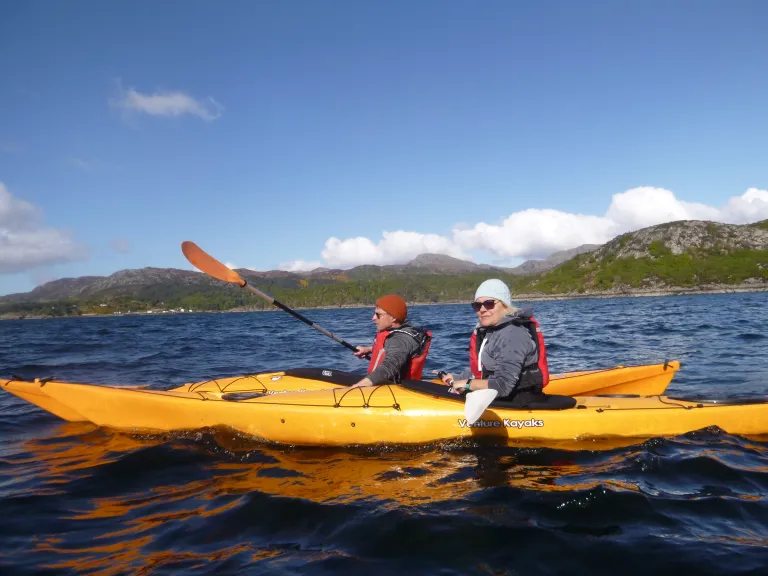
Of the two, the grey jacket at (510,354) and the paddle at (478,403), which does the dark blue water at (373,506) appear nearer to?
the paddle at (478,403)

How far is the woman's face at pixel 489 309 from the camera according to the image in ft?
17.9

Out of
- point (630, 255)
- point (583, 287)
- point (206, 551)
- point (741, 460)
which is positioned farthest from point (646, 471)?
point (630, 255)

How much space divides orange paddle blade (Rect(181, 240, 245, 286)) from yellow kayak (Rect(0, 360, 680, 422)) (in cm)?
235

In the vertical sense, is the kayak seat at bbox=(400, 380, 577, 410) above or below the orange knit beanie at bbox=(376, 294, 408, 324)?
below

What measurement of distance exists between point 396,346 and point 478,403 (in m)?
1.51

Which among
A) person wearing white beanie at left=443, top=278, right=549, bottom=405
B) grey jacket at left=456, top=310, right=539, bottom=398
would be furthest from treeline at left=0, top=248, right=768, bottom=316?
grey jacket at left=456, top=310, right=539, bottom=398

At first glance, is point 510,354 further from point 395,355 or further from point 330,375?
point 330,375

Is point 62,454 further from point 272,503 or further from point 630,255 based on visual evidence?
point 630,255

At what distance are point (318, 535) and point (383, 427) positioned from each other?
2131 mm

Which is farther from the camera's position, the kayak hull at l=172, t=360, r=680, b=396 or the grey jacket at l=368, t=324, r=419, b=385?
the kayak hull at l=172, t=360, r=680, b=396

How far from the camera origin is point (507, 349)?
5.39 meters

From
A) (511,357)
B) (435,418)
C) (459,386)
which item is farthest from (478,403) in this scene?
(435,418)

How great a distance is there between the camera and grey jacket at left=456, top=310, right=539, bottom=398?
5.37m

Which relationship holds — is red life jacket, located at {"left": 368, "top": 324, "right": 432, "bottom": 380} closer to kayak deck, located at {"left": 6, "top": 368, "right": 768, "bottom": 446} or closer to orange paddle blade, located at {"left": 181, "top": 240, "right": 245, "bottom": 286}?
kayak deck, located at {"left": 6, "top": 368, "right": 768, "bottom": 446}
